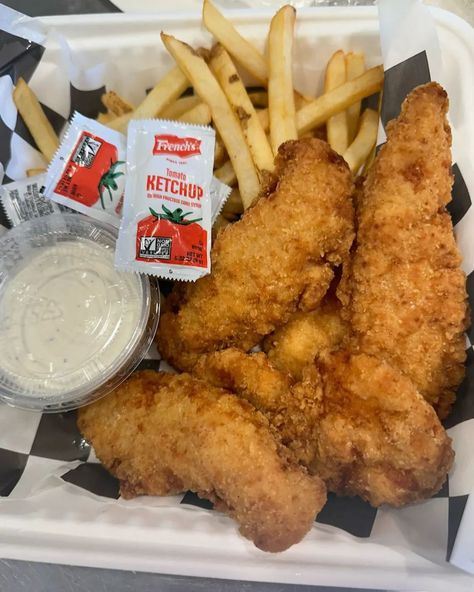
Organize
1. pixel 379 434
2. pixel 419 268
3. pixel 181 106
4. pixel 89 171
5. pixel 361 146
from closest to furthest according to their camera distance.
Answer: pixel 379 434 → pixel 419 268 → pixel 89 171 → pixel 361 146 → pixel 181 106

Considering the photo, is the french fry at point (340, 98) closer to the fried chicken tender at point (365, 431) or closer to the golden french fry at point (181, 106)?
the golden french fry at point (181, 106)

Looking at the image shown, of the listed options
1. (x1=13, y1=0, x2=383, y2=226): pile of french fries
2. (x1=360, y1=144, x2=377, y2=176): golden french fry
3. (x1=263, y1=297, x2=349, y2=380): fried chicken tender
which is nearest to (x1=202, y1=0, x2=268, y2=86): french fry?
(x1=13, y1=0, x2=383, y2=226): pile of french fries

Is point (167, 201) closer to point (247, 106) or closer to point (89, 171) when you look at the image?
point (89, 171)

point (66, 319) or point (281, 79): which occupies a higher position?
point (281, 79)

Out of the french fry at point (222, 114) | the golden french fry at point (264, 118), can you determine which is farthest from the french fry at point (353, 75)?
the french fry at point (222, 114)

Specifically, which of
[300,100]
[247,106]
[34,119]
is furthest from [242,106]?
[34,119]

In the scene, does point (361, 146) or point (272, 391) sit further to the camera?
point (361, 146)

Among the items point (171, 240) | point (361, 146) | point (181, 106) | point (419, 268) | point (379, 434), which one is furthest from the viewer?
point (181, 106)
